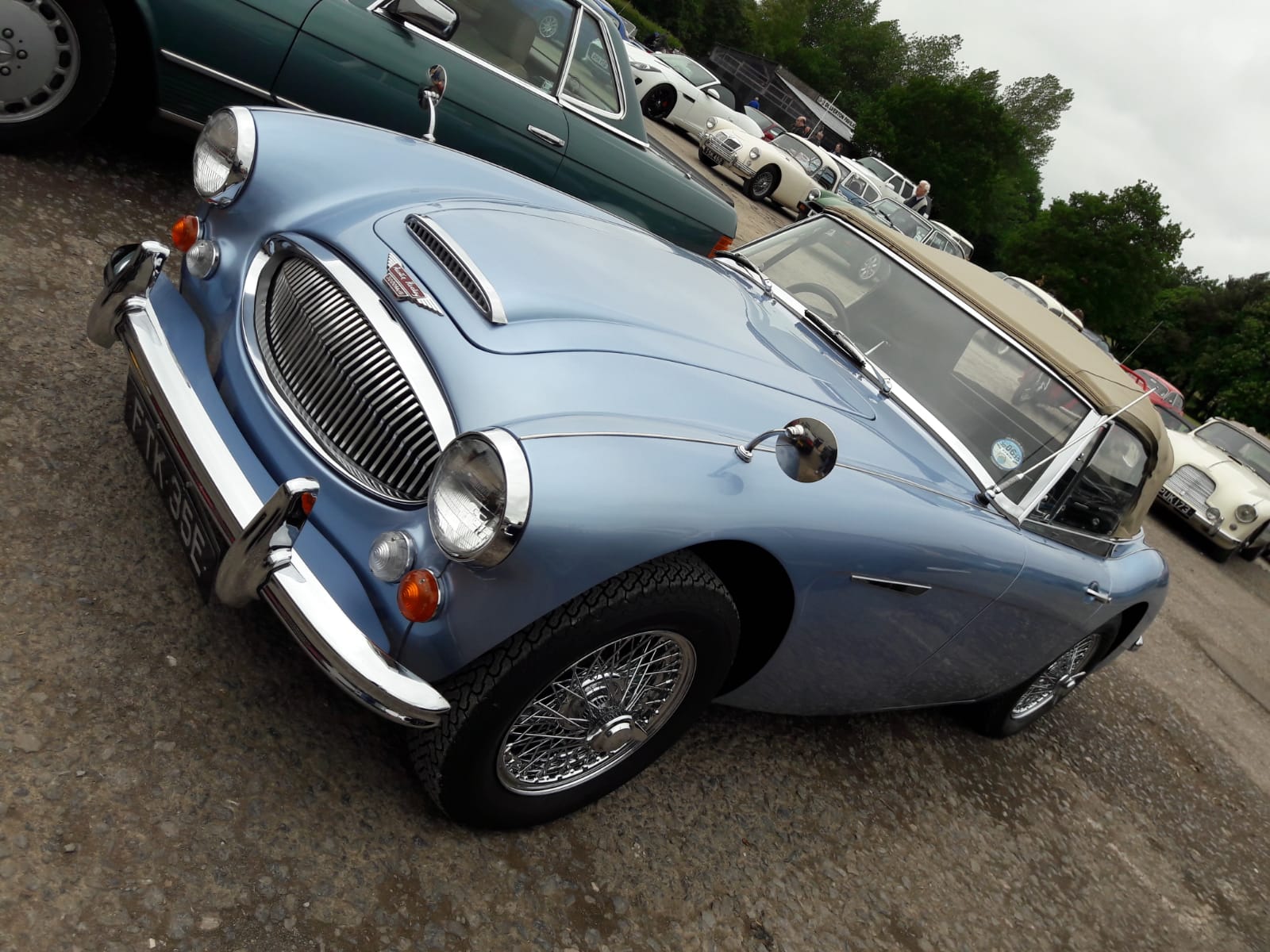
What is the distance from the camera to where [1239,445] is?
40.8 feet

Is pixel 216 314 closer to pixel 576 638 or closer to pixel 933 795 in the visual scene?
pixel 576 638

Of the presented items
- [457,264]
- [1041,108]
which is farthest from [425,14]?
[1041,108]

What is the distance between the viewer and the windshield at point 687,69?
16.5 m

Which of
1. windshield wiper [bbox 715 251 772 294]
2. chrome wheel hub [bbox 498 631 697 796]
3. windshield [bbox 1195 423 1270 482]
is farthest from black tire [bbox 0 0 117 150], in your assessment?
windshield [bbox 1195 423 1270 482]

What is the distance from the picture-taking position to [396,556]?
1885 mm

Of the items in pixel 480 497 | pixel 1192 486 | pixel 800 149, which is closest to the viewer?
pixel 480 497

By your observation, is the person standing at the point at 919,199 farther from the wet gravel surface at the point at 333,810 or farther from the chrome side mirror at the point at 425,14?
the wet gravel surface at the point at 333,810

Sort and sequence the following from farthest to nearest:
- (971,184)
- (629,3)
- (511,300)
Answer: (971,184) < (629,3) < (511,300)

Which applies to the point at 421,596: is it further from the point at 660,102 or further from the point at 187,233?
the point at 660,102

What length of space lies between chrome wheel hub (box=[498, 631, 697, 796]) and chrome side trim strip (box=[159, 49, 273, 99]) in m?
3.27

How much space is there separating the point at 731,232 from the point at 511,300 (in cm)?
351

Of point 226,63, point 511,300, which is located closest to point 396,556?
point 511,300

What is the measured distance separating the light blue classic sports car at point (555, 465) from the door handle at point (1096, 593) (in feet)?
0.07

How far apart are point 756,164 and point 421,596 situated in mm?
14312
